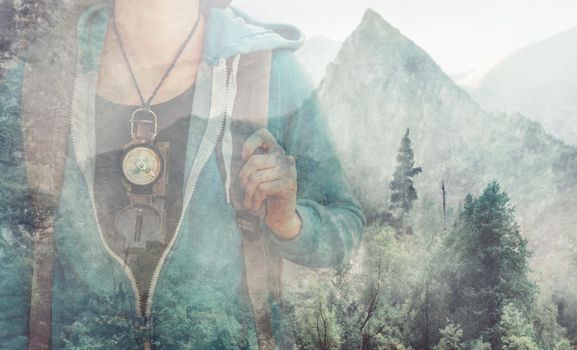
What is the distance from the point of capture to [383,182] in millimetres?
13734

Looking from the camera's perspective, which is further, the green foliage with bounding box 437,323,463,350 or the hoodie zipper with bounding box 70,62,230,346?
the green foliage with bounding box 437,323,463,350

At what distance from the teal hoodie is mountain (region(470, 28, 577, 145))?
13285 millimetres

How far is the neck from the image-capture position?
3.45 ft

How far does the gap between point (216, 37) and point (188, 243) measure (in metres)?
0.50

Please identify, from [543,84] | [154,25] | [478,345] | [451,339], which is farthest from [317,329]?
[543,84]

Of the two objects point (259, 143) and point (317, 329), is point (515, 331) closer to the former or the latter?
point (317, 329)

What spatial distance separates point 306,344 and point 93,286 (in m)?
5.68

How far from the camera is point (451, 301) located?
27.0 ft

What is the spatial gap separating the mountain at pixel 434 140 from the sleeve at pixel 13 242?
29.1ft

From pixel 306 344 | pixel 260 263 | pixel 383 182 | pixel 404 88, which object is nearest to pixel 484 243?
pixel 306 344

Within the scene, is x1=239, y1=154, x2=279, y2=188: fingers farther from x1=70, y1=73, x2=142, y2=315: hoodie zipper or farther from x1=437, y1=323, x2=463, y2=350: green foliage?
x1=437, y1=323, x2=463, y2=350: green foliage

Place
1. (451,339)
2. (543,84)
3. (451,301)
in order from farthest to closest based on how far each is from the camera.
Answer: (543,84)
(451,301)
(451,339)

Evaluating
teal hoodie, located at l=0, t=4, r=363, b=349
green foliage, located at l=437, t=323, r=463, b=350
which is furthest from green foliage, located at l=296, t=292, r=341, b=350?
teal hoodie, located at l=0, t=4, r=363, b=349

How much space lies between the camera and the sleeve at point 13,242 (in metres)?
1.04
